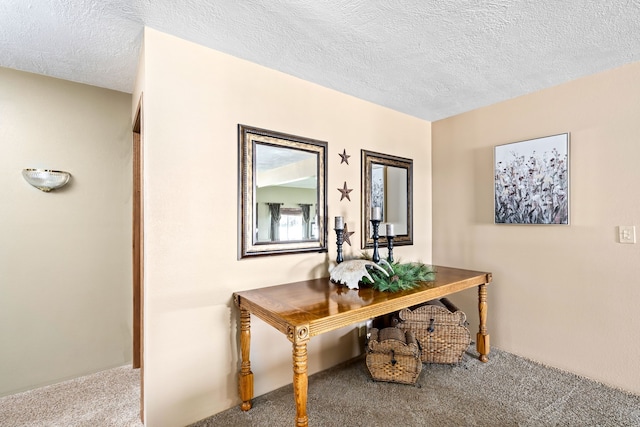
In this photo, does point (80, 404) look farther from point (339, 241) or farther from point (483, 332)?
point (483, 332)

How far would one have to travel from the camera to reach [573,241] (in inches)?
90.9

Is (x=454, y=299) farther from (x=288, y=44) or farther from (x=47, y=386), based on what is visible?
(x=47, y=386)

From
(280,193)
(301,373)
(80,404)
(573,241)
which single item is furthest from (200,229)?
(573,241)

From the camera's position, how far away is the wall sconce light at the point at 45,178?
6.97 feet

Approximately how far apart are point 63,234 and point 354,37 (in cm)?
253

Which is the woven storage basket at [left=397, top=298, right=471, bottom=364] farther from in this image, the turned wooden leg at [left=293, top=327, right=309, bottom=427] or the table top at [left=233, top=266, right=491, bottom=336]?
the turned wooden leg at [left=293, top=327, right=309, bottom=427]

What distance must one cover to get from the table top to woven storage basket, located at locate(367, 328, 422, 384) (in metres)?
0.40

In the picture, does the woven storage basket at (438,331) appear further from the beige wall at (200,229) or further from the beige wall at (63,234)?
the beige wall at (63,234)

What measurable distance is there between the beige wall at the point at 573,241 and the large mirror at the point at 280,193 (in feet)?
5.21

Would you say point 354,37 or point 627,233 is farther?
point 627,233

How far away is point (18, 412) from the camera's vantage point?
1906 mm

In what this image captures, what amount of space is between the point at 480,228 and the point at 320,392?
205 cm

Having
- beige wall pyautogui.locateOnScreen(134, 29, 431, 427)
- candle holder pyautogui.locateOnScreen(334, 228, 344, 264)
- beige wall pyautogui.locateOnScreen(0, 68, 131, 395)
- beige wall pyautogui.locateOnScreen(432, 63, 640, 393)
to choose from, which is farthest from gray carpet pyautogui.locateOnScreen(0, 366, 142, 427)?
beige wall pyautogui.locateOnScreen(432, 63, 640, 393)

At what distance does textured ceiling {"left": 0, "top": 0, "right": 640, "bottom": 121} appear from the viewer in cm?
151
